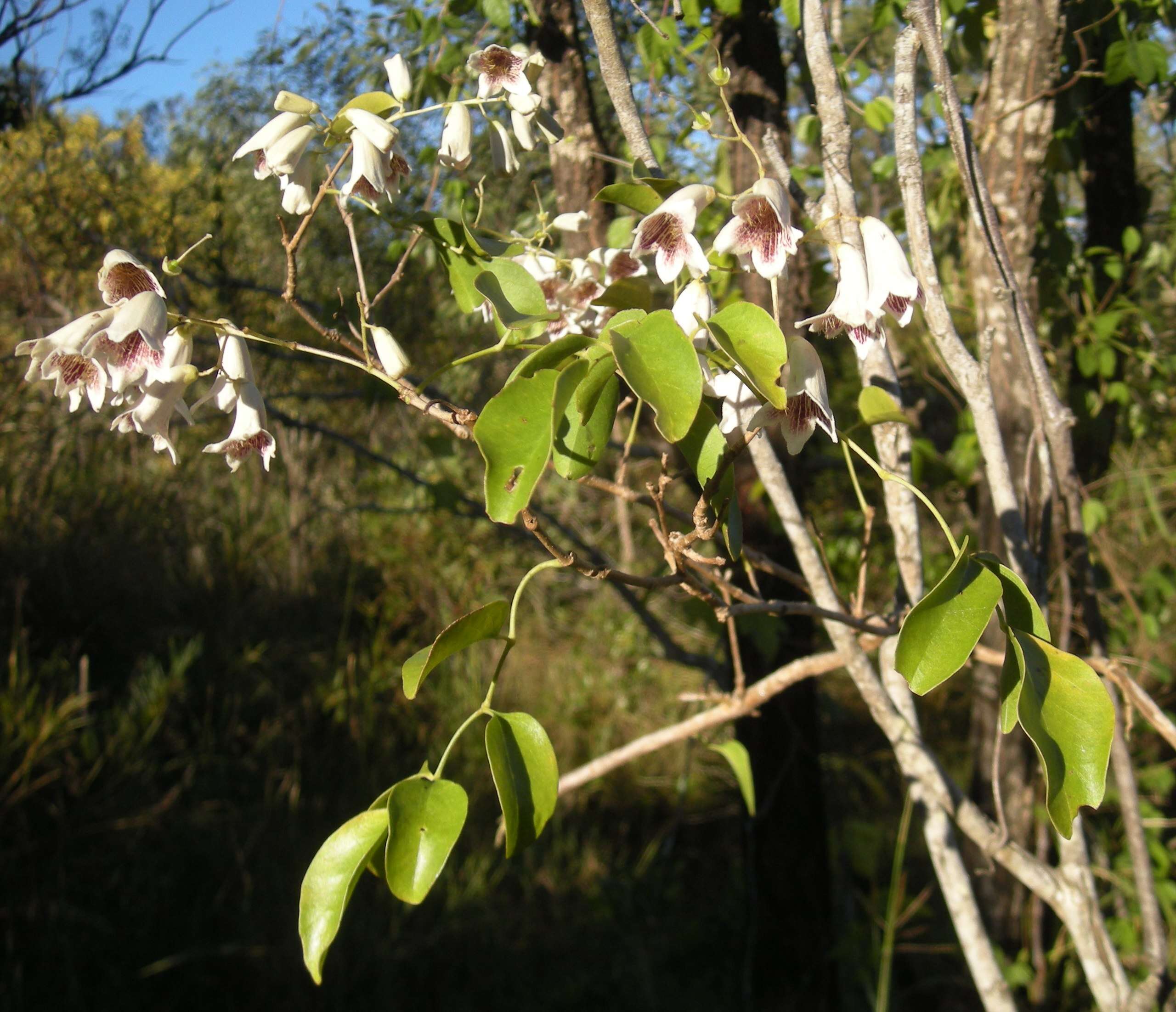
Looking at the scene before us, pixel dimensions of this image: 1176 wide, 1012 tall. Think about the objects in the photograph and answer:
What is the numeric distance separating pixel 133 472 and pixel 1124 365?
3295mm

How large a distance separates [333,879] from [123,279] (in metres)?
0.34

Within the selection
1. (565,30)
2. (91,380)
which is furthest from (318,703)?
(91,380)

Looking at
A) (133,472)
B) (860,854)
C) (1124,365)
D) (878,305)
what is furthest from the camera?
(133,472)

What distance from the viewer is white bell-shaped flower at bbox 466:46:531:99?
58 cm

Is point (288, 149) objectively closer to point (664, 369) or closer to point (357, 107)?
point (357, 107)

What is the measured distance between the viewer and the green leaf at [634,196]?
1.51ft

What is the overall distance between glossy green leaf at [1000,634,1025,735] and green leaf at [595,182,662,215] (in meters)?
0.28

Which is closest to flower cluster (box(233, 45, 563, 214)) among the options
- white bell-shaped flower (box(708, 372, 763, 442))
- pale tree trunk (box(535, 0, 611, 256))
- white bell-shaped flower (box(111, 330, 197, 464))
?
white bell-shaped flower (box(111, 330, 197, 464))

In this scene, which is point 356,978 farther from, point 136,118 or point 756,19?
point 136,118

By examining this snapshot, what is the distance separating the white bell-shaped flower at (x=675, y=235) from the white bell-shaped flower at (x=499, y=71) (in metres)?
0.19

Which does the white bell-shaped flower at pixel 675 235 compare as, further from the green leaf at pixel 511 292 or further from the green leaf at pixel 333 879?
the green leaf at pixel 333 879

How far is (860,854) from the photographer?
1.87 meters

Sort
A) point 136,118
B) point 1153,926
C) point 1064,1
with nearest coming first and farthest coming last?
point 1153,926, point 1064,1, point 136,118

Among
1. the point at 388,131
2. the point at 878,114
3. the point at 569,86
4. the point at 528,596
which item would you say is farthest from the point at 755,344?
the point at 528,596
